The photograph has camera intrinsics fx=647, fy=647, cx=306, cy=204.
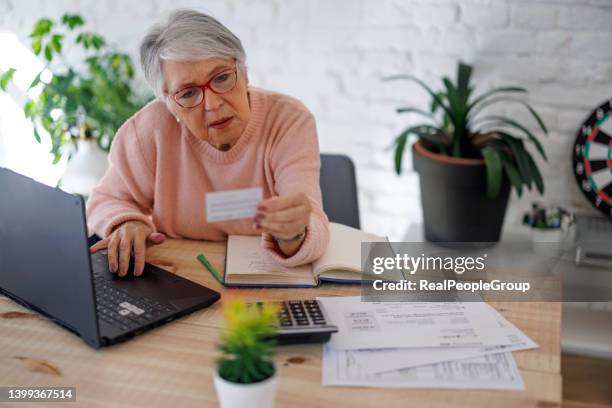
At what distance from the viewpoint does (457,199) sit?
2.05m

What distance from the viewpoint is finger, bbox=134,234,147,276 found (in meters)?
1.27

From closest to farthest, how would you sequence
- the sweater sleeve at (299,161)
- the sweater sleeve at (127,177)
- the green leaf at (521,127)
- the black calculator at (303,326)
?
the black calculator at (303,326) < the sweater sleeve at (299,161) < the sweater sleeve at (127,177) < the green leaf at (521,127)

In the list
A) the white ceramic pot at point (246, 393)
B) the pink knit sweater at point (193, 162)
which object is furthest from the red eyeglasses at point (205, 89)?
the white ceramic pot at point (246, 393)

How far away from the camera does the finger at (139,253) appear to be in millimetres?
1270

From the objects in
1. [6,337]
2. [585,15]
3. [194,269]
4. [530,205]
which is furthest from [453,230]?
[6,337]

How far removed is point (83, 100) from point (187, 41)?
1210 millimetres

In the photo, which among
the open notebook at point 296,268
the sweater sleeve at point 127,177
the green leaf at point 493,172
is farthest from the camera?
the green leaf at point 493,172

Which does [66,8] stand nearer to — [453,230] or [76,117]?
[76,117]

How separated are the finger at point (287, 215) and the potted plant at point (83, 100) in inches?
59.2

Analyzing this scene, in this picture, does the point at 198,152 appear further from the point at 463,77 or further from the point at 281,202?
the point at 463,77

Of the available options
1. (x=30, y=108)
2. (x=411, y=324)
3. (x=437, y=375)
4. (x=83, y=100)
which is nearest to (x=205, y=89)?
(x=411, y=324)

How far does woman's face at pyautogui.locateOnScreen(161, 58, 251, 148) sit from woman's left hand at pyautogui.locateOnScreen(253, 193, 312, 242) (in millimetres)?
368

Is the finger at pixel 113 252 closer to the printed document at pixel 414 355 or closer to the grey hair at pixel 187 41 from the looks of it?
the grey hair at pixel 187 41

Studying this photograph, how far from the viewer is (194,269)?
1.33 meters
